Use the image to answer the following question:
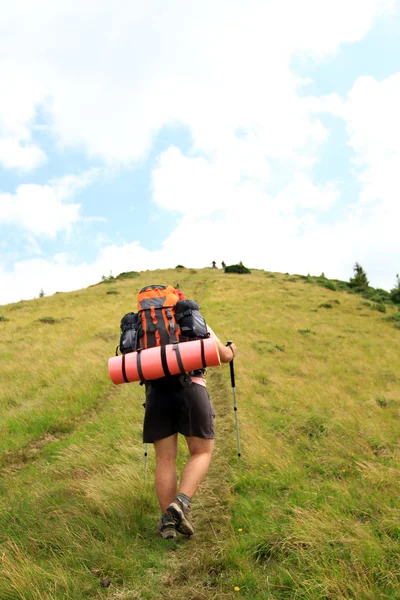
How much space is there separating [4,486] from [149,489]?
6.60 feet

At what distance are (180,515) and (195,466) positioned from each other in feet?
1.54

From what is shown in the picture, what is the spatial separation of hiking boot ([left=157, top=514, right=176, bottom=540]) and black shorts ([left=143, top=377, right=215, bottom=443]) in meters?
0.72

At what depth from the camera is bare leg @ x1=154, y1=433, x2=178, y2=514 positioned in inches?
154

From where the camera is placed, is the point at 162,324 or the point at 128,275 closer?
the point at 162,324

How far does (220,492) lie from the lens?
4895mm

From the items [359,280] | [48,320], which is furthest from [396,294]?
[48,320]

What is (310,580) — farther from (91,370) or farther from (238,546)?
(91,370)

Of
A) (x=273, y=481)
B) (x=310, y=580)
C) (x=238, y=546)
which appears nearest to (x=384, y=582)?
(x=310, y=580)

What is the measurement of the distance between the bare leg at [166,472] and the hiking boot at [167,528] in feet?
0.82

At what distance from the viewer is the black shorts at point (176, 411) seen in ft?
12.9

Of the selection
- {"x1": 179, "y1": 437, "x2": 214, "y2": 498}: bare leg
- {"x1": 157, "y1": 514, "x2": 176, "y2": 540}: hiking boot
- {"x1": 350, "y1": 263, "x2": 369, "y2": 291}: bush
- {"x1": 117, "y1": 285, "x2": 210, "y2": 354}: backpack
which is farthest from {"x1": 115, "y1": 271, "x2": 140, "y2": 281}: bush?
{"x1": 157, "y1": 514, "x2": 176, "y2": 540}: hiking boot

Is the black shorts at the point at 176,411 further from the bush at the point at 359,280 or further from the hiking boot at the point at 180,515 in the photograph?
the bush at the point at 359,280

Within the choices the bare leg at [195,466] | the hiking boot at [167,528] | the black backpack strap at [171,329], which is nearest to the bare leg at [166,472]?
the bare leg at [195,466]

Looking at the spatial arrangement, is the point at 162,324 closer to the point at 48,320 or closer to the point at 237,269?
the point at 48,320
